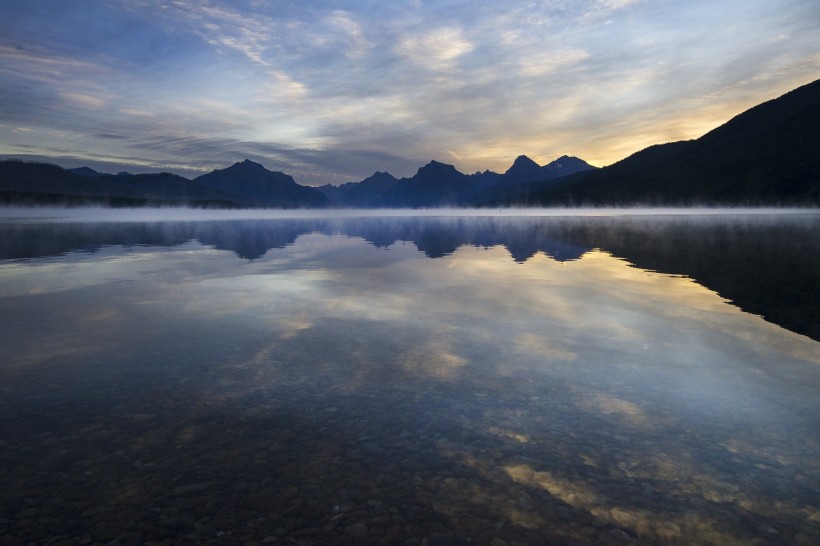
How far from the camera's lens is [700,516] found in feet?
22.3

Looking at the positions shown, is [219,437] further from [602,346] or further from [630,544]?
[602,346]

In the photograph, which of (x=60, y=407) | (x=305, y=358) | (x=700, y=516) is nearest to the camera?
(x=700, y=516)

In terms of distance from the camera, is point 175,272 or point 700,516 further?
point 175,272

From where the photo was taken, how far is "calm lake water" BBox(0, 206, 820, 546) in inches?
265

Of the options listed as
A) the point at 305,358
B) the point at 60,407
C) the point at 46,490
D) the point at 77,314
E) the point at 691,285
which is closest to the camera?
the point at 46,490

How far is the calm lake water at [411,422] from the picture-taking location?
22.1 ft

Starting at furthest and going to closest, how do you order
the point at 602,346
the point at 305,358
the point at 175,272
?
the point at 175,272 < the point at 602,346 < the point at 305,358

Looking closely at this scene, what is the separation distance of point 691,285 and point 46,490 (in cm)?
3020

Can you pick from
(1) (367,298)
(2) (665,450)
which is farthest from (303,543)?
(1) (367,298)

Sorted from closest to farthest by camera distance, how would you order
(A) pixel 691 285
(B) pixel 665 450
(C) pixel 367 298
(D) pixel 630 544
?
1. (D) pixel 630 544
2. (B) pixel 665 450
3. (C) pixel 367 298
4. (A) pixel 691 285

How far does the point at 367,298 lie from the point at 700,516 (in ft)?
58.8

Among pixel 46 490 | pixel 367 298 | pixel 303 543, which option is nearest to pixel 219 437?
pixel 46 490

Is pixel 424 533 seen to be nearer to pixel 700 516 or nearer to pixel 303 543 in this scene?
pixel 303 543

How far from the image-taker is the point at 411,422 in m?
9.79
